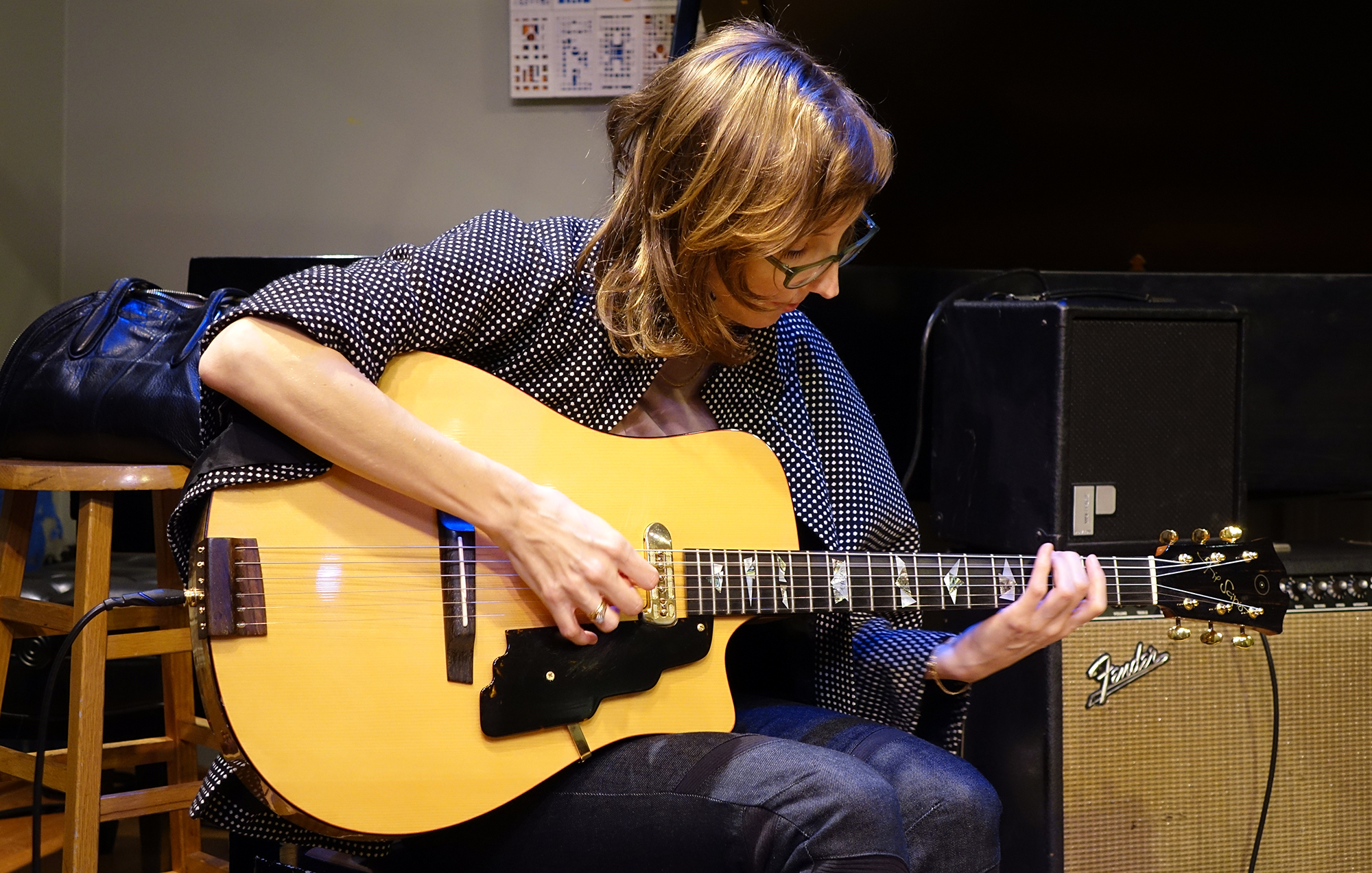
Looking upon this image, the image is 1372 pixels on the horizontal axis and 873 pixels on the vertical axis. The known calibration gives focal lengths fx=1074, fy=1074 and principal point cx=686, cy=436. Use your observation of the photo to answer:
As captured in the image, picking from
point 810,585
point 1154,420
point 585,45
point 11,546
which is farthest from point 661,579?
point 585,45

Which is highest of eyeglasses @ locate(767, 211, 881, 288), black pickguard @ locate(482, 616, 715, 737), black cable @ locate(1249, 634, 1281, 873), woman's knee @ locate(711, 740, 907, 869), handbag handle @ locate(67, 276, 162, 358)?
eyeglasses @ locate(767, 211, 881, 288)

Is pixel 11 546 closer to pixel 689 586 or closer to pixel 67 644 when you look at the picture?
pixel 67 644

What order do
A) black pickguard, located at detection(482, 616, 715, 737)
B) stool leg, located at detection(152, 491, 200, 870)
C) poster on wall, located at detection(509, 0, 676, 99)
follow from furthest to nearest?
poster on wall, located at detection(509, 0, 676, 99), stool leg, located at detection(152, 491, 200, 870), black pickguard, located at detection(482, 616, 715, 737)

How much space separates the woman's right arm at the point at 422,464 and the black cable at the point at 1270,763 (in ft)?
2.98

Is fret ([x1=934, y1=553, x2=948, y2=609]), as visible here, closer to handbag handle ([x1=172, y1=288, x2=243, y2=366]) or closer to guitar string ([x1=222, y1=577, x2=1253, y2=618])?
guitar string ([x1=222, y1=577, x2=1253, y2=618])

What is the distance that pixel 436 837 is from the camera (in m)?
0.92

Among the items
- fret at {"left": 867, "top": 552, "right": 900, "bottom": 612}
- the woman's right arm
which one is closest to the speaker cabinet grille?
fret at {"left": 867, "top": 552, "right": 900, "bottom": 612}

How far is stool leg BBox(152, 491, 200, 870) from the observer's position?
1.47 m

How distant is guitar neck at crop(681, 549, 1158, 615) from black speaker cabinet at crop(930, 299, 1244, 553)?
0.69ft

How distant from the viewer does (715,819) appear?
88 cm

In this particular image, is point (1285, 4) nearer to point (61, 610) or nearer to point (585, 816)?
point (585, 816)

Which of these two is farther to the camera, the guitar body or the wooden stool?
the wooden stool

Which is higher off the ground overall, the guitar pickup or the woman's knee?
the guitar pickup

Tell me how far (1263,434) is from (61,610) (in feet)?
5.66
